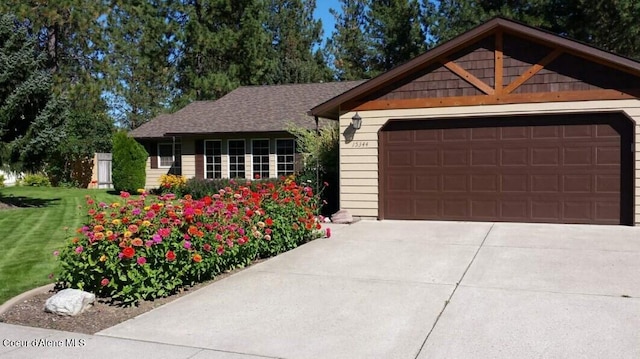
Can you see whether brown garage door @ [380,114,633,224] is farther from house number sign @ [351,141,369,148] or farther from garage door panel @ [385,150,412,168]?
house number sign @ [351,141,369,148]

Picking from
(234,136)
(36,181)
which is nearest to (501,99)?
(234,136)

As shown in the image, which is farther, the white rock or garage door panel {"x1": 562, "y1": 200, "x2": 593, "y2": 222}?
garage door panel {"x1": 562, "y1": 200, "x2": 593, "y2": 222}

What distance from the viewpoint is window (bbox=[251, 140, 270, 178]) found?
753 inches

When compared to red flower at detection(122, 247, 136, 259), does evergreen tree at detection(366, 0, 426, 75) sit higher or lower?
higher

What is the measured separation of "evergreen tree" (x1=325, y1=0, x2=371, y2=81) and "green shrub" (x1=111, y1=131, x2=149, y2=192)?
1393 centimetres

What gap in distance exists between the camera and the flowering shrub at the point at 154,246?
18.3ft

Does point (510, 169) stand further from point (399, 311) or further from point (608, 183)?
point (399, 311)

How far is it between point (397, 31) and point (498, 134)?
55.2 ft

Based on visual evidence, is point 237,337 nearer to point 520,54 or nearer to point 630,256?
point 630,256

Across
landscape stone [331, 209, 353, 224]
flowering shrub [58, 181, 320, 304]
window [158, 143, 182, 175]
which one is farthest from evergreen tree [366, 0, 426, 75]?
flowering shrub [58, 181, 320, 304]

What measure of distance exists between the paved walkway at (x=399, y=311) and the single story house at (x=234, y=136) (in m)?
10.8

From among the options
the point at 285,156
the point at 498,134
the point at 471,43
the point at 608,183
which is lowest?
the point at 608,183

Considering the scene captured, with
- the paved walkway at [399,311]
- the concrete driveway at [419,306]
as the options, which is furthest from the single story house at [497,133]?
the paved walkway at [399,311]

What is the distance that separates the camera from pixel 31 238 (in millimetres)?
10047
